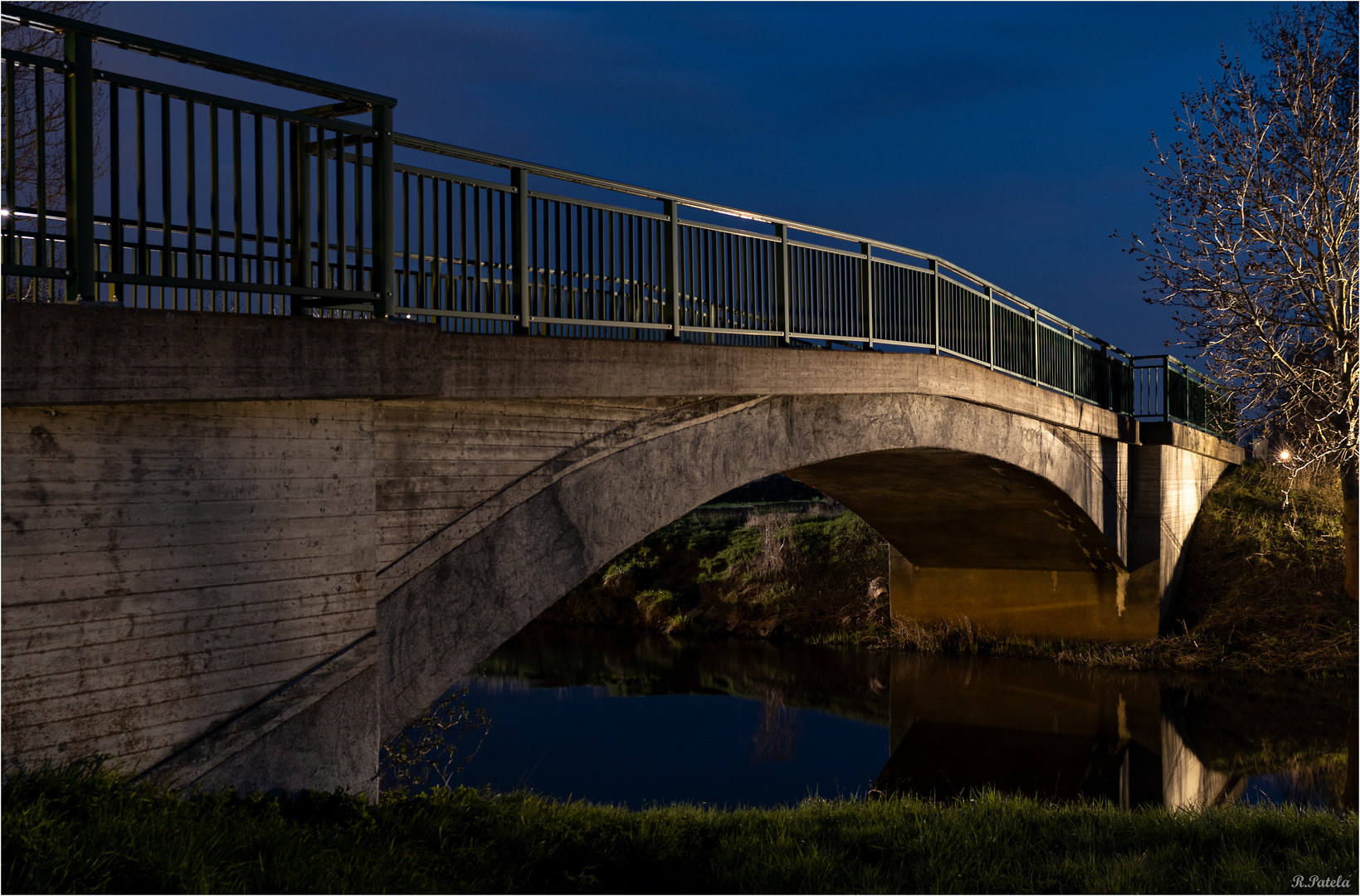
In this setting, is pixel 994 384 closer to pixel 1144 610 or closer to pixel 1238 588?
pixel 1144 610

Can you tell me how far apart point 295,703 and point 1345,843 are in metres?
6.82

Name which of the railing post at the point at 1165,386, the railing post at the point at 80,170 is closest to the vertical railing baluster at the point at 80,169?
the railing post at the point at 80,170

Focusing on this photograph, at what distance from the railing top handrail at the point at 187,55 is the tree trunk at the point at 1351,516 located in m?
15.8

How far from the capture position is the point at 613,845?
21.5 feet

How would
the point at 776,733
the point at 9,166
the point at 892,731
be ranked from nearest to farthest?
the point at 9,166 < the point at 776,733 < the point at 892,731

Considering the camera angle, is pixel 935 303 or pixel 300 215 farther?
pixel 935 303

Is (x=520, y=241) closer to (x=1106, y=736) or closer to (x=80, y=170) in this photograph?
(x=80, y=170)

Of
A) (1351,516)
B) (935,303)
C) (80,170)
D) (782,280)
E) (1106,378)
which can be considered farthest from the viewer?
(1106,378)

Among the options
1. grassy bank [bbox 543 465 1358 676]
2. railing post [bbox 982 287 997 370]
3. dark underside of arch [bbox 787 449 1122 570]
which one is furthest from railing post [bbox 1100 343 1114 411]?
railing post [bbox 982 287 997 370]

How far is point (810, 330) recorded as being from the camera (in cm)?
1020

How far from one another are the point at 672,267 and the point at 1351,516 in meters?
14.1

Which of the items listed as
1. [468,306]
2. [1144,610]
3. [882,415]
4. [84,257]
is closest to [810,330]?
[882,415]

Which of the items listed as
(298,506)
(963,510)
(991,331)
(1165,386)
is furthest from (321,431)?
(1165,386)

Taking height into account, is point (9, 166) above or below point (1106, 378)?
below
